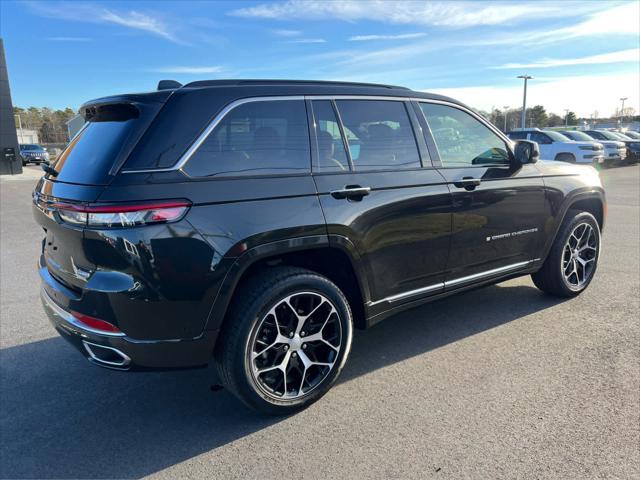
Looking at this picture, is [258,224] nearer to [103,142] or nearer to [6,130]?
[103,142]

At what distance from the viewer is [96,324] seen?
2500 mm

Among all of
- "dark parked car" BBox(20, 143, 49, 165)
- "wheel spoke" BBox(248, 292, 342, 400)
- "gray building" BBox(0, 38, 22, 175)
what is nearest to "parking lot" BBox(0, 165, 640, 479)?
"wheel spoke" BBox(248, 292, 342, 400)

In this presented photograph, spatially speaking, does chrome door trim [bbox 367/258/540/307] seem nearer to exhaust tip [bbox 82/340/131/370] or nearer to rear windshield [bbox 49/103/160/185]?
exhaust tip [bbox 82/340/131/370]

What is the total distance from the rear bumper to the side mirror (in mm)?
2929

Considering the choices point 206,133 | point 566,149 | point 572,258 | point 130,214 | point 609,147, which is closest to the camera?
point 130,214

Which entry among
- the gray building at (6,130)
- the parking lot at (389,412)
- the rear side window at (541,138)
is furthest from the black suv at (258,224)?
the gray building at (6,130)

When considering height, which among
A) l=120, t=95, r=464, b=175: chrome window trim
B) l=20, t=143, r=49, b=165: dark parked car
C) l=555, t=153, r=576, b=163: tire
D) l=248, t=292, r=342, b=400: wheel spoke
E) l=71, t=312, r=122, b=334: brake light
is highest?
l=20, t=143, r=49, b=165: dark parked car

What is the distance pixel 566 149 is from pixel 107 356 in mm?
20077

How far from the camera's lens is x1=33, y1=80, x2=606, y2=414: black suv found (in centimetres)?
Result: 242

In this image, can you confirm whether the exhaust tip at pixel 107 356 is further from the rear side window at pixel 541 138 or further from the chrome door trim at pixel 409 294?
the rear side window at pixel 541 138

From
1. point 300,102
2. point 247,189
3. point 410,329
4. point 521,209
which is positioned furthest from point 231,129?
point 521,209

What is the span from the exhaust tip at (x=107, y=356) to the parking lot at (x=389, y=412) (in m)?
0.49

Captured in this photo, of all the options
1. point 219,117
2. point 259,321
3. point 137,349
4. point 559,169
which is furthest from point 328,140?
point 559,169

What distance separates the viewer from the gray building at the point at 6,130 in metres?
25.8
